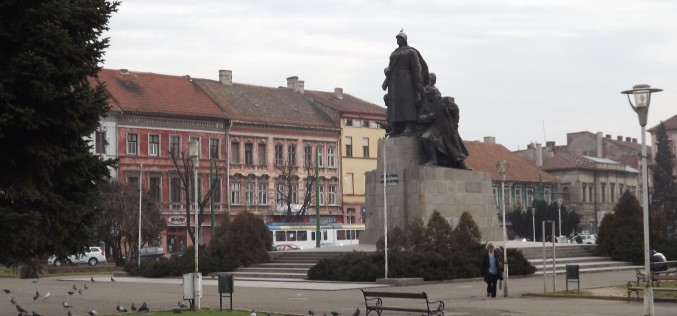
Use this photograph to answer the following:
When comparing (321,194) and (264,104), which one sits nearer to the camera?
(264,104)

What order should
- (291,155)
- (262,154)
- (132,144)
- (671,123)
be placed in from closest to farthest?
(132,144), (262,154), (291,155), (671,123)

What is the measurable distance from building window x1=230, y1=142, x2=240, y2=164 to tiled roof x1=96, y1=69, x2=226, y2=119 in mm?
2817

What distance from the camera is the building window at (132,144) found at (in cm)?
8494

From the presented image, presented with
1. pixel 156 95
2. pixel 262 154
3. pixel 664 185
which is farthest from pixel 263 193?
pixel 664 185

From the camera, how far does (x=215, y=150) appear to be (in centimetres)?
8981

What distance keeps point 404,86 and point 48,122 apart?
2252cm

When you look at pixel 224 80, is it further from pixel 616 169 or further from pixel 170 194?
pixel 616 169

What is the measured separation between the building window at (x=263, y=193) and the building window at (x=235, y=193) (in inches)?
95.3

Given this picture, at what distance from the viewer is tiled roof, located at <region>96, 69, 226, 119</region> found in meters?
85.2

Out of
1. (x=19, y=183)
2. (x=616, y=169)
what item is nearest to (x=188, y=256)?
(x=19, y=183)

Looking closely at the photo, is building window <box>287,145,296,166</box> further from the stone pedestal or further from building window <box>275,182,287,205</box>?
the stone pedestal

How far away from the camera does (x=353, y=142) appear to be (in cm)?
10056

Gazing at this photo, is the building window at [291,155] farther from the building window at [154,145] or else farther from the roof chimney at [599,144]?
the roof chimney at [599,144]

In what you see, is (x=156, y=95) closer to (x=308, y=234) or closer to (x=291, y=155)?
(x=291, y=155)
